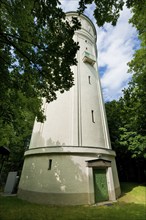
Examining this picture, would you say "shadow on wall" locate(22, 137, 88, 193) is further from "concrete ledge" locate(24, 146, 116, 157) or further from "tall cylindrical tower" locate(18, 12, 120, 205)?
"concrete ledge" locate(24, 146, 116, 157)

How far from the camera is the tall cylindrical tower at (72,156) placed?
946 cm

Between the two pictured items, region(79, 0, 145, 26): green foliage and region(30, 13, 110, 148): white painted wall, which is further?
region(30, 13, 110, 148): white painted wall

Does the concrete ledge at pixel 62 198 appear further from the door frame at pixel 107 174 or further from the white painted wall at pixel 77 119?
the white painted wall at pixel 77 119

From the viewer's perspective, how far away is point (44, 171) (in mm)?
10141

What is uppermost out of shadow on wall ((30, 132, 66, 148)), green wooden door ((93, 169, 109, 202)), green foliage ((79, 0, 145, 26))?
green foliage ((79, 0, 145, 26))

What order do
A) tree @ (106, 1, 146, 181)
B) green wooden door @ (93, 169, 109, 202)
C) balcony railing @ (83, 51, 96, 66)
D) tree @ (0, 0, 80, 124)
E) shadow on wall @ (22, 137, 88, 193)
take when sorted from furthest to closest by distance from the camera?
balcony railing @ (83, 51, 96, 66) < green wooden door @ (93, 169, 109, 202) < shadow on wall @ (22, 137, 88, 193) < tree @ (106, 1, 146, 181) < tree @ (0, 0, 80, 124)

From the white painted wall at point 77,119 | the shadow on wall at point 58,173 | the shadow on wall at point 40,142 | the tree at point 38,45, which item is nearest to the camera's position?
the tree at point 38,45

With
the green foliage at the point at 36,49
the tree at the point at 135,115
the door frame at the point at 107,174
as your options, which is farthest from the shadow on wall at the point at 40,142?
the tree at the point at 135,115

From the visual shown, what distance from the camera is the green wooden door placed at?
32.3 ft

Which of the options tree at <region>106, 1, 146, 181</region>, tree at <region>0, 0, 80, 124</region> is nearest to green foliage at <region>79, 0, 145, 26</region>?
tree at <region>106, 1, 146, 181</region>

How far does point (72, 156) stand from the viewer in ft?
33.3

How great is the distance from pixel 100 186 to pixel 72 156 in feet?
8.96

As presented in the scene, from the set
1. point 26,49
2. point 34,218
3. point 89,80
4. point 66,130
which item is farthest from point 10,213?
point 89,80

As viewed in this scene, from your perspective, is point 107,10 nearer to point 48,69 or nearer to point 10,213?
point 48,69
